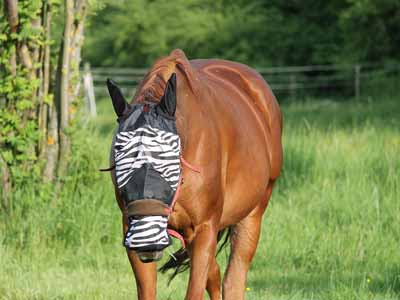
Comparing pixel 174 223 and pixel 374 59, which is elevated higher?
pixel 174 223

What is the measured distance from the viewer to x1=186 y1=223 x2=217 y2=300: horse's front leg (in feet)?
15.4

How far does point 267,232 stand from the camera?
26.3ft

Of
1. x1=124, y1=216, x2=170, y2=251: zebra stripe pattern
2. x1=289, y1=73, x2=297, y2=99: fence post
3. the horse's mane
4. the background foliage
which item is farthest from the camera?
the background foliage

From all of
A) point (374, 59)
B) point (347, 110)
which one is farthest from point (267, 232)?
point (374, 59)

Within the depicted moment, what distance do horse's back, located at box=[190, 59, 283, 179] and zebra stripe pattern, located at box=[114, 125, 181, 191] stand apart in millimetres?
1980

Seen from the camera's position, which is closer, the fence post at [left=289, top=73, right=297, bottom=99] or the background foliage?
the fence post at [left=289, top=73, right=297, bottom=99]

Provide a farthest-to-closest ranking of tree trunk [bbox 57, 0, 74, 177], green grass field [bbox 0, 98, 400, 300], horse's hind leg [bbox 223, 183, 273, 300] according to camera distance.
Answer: tree trunk [bbox 57, 0, 74, 177], green grass field [bbox 0, 98, 400, 300], horse's hind leg [bbox 223, 183, 273, 300]

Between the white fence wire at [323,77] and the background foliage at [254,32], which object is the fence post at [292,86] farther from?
the background foliage at [254,32]

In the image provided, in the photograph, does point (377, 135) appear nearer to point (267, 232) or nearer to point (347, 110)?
point (267, 232)

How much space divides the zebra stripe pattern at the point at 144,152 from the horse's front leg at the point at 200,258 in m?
0.76

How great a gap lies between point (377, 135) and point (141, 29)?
21.6 metres

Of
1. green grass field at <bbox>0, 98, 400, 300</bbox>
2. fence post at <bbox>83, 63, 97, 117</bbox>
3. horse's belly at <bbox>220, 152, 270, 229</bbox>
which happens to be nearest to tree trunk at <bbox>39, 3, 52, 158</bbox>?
green grass field at <bbox>0, 98, 400, 300</bbox>

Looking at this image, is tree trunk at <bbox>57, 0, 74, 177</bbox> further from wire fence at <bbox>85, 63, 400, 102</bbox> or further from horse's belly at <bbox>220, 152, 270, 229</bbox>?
wire fence at <bbox>85, 63, 400, 102</bbox>

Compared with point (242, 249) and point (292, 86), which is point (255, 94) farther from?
point (292, 86)
